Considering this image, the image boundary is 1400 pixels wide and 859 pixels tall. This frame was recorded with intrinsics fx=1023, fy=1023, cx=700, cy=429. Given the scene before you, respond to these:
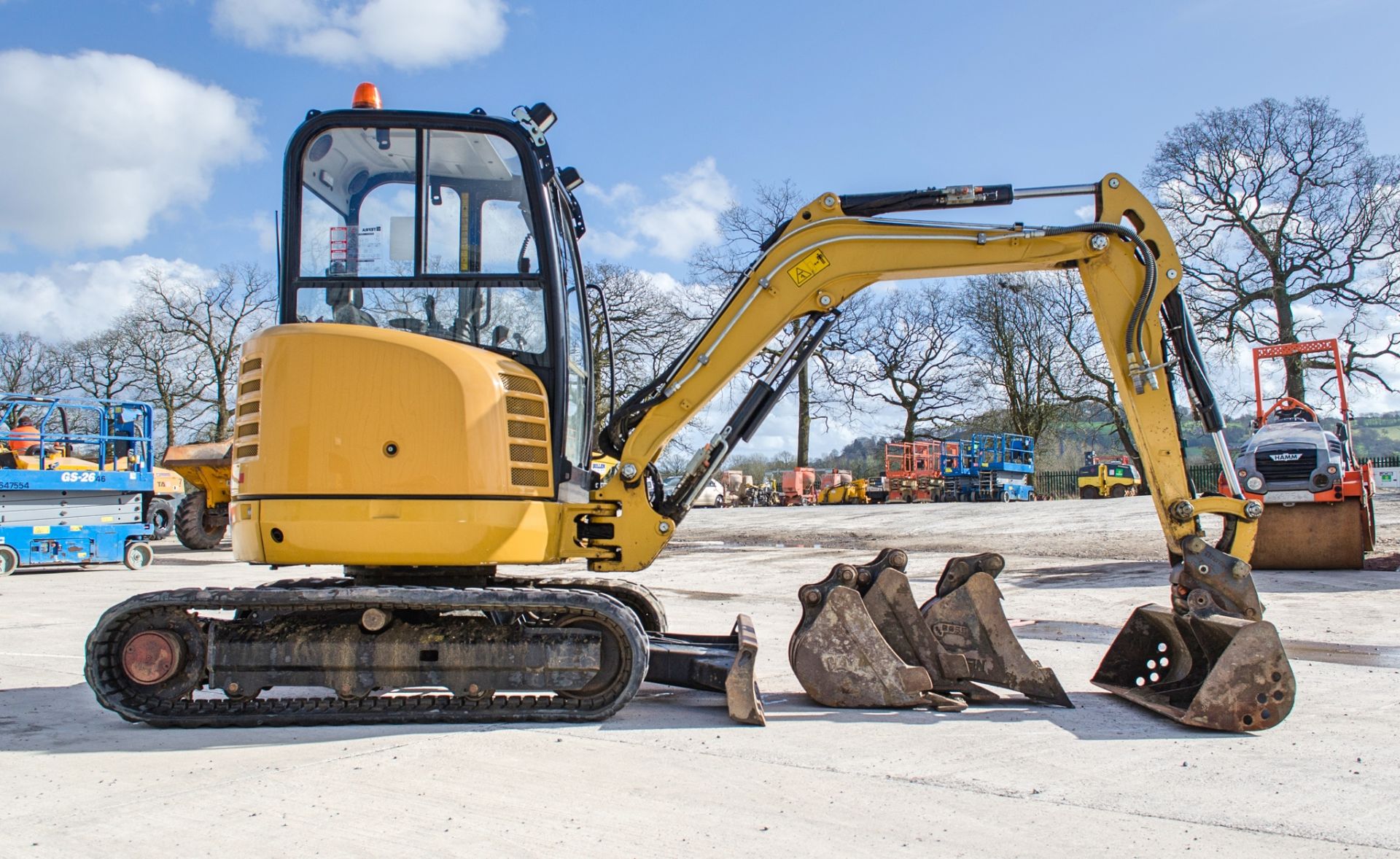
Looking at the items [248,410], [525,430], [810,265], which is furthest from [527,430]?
[810,265]

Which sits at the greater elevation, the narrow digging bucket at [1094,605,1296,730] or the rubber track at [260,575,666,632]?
the rubber track at [260,575,666,632]

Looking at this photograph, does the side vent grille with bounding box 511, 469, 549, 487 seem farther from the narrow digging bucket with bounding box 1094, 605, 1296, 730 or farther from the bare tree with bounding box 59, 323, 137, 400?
the bare tree with bounding box 59, 323, 137, 400

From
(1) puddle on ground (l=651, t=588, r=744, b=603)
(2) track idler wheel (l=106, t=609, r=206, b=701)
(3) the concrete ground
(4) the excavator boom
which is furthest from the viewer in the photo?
(1) puddle on ground (l=651, t=588, r=744, b=603)

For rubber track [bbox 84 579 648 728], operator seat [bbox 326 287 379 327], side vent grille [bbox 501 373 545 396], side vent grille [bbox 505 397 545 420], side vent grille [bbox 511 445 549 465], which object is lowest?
rubber track [bbox 84 579 648 728]

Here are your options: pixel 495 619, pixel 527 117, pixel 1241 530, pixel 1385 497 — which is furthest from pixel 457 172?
pixel 1385 497

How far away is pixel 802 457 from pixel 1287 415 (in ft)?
91.8

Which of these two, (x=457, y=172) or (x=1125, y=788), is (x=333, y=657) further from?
(x=1125, y=788)

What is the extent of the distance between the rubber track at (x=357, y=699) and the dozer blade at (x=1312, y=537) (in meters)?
10.5

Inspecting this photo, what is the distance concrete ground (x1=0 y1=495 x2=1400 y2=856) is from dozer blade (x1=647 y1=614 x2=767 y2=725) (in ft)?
0.47

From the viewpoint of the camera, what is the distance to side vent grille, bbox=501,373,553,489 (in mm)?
5195

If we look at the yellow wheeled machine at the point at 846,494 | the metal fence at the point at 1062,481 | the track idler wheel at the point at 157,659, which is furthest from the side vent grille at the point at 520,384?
the metal fence at the point at 1062,481

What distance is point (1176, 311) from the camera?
5.95 m

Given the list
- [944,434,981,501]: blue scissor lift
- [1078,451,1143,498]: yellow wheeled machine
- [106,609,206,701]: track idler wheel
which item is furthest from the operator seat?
[1078,451,1143,498]: yellow wheeled machine

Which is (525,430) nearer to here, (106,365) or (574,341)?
(574,341)
